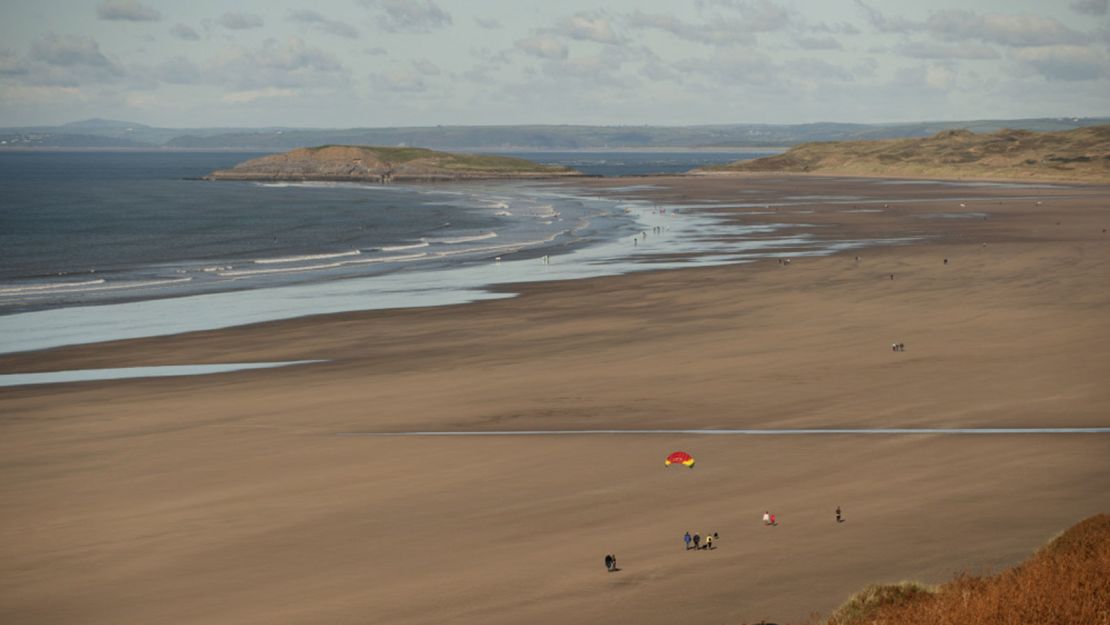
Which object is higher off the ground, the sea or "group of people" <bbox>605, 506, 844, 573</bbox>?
the sea

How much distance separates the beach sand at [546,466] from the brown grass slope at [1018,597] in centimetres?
167

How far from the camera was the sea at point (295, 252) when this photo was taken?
50750 millimetres

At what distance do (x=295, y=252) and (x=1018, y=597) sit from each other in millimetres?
68887

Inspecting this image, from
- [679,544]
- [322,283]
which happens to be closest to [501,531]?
[679,544]

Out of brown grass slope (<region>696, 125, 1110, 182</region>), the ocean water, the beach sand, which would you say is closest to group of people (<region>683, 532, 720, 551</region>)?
the beach sand

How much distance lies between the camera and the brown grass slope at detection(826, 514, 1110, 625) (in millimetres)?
13094

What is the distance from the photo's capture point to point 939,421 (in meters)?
26.9

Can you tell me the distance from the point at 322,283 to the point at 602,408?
33014mm

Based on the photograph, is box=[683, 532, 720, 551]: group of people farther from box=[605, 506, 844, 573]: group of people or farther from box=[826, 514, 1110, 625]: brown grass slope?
box=[826, 514, 1110, 625]: brown grass slope

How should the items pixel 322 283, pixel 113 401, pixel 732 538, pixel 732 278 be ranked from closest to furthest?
pixel 732 538 → pixel 113 401 → pixel 732 278 → pixel 322 283

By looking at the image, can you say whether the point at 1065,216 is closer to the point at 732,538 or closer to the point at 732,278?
the point at 732,278

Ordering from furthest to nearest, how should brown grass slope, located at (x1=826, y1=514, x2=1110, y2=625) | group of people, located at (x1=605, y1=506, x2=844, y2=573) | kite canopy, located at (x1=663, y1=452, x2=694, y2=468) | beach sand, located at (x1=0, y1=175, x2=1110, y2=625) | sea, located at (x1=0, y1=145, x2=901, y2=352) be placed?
sea, located at (x1=0, y1=145, x2=901, y2=352)
kite canopy, located at (x1=663, y1=452, x2=694, y2=468)
group of people, located at (x1=605, y1=506, x2=844, y2=573)
beach sand, located at (x1=0, y1=175, x2=1110, y2=625)
brown grass slope, located at (x1=826, y1=514, x2=1110, y2=625)

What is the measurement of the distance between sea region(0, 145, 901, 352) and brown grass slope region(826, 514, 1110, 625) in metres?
34.2

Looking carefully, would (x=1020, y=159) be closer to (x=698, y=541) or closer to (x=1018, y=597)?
(x=698, y=541)
